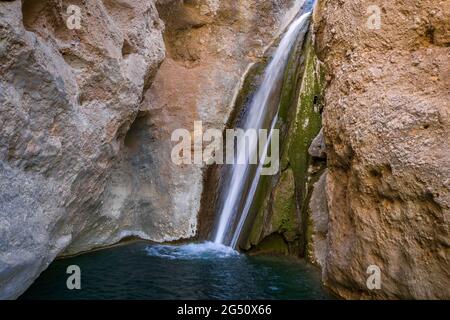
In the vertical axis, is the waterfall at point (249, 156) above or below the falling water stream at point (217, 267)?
above

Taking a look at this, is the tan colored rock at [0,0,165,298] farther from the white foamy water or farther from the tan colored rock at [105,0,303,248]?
the tan colored rock at [105,0,303,248]

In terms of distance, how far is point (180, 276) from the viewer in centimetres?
655

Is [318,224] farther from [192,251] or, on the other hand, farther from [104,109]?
[104,109]

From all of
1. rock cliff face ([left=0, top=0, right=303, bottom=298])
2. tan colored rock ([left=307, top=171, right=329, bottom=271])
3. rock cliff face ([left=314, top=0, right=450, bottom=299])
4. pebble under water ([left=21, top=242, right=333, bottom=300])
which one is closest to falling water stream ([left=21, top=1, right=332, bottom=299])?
pebble under water ([left=21, top=242, right=333, bottom=300])

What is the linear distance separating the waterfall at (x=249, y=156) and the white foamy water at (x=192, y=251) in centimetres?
22

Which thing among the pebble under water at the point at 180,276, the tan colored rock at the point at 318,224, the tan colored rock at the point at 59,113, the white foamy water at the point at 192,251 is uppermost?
the tan colored rock at the point at 59,113

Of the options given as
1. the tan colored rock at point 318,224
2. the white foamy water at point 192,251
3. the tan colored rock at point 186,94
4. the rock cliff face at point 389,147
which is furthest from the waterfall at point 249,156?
the rock cliff face at point 389,147

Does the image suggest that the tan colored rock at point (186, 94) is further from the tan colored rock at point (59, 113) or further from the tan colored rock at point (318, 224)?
the tan colored rock at point (318, 224)

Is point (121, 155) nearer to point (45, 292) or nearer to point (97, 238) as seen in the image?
point (97, 238)

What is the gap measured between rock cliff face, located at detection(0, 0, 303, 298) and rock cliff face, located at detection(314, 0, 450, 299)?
3.36 metres

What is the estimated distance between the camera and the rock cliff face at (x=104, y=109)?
4.75 metres

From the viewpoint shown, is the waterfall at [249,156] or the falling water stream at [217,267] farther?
the waterfall at [249,156]

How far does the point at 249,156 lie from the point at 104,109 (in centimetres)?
349

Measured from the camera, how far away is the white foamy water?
775 cm
